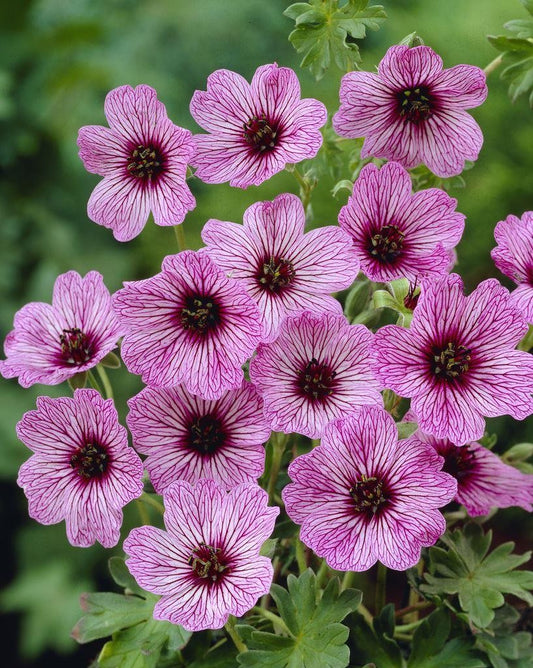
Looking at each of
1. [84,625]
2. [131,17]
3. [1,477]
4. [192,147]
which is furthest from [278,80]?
[131,17]

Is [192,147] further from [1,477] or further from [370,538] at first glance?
[1,477]

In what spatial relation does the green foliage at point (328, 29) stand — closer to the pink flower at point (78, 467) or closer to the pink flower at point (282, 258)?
the pink flower at point (282, 258)

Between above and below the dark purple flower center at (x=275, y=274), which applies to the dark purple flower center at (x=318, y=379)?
below

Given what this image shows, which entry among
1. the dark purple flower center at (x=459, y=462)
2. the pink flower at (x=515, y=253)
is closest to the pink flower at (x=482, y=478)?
the dark purple flower center at (x=459, y=462)

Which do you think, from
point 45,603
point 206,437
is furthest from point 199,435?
point 45,603

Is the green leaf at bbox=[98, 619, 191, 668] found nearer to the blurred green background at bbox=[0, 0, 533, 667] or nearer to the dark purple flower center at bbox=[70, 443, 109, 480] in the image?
the dark purple flower center at bbox=[70, 443, 109, 480]

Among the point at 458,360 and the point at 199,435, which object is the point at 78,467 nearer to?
the point at 199,435

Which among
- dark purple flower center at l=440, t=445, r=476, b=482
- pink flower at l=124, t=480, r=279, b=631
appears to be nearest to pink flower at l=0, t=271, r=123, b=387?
pink flower at l=124, t=480, r=279, b=631
